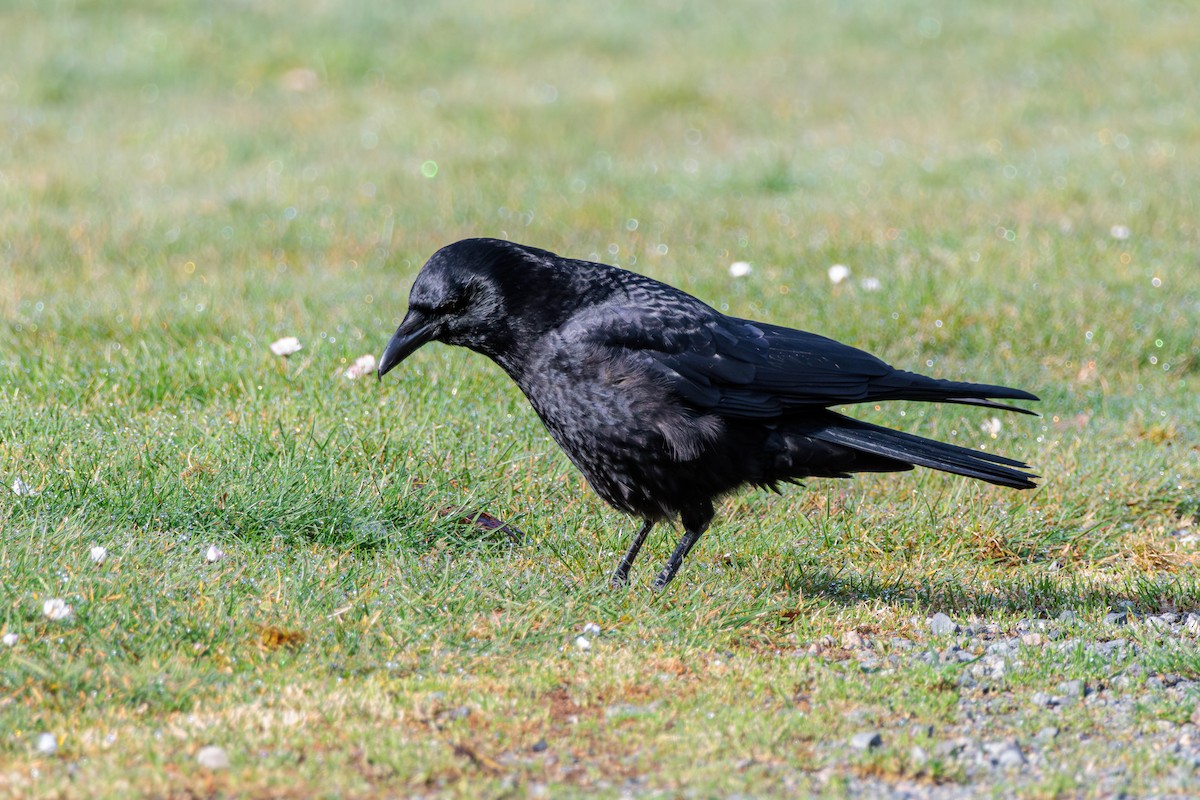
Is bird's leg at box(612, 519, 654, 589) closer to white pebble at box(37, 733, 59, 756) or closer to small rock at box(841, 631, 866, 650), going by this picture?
small rock at box(841, 631, 866, 650)

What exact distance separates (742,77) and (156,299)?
669 centimetres

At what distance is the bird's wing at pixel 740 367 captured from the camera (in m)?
4.23

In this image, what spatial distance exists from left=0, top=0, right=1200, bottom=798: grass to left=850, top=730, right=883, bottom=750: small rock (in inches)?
1.4

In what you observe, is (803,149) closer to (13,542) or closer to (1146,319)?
(1146,319)

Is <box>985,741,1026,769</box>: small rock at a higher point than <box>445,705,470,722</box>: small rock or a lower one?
higher

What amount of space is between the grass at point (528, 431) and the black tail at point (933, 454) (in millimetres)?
466

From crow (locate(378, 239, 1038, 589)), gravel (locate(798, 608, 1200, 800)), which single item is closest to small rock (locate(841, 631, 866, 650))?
gravel (locate(798, 608, 1200, 800))

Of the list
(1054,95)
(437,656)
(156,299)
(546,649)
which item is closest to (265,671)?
(437,656)

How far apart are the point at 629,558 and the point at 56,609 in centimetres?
173

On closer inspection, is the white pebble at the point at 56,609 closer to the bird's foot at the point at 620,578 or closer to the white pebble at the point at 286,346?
the bird's foot at the point at 620,578

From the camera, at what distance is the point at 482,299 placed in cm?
438

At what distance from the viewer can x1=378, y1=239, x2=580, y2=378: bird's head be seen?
14.3ft

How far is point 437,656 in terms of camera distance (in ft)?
12.2

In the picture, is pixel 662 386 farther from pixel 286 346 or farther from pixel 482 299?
pixel 286 346
